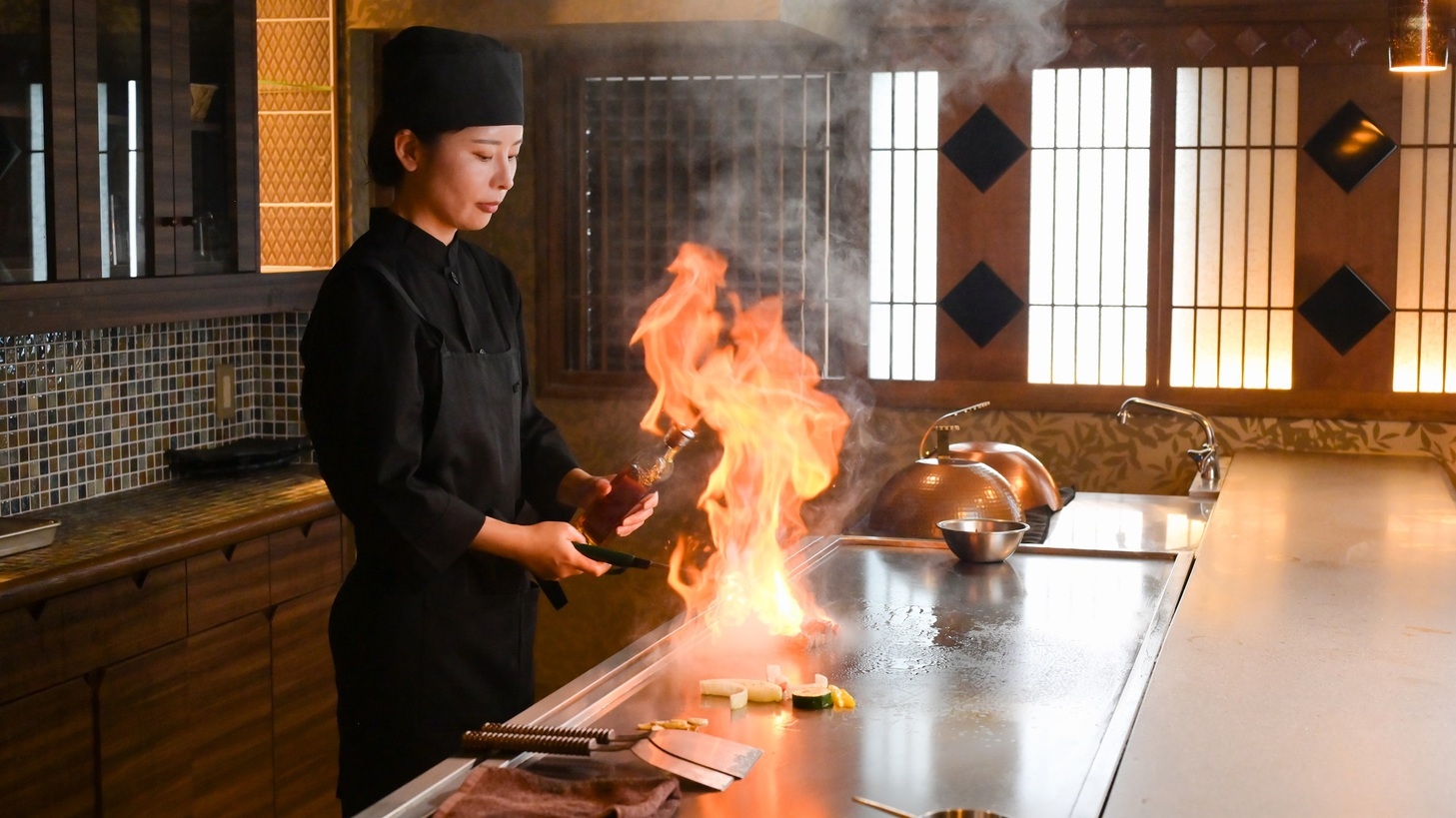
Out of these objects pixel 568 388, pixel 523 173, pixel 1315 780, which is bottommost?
pixel 1315 780

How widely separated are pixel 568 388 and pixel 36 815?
91.2 inches

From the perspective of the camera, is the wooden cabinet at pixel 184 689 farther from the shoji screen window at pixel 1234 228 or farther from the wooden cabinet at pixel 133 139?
the shoji screen window at pixel 1234 228

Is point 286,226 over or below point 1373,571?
over

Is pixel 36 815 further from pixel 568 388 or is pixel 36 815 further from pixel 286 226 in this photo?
pixel 568 388

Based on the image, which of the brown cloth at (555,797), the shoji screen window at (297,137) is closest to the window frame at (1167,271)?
the shoji screen window at (297,137)

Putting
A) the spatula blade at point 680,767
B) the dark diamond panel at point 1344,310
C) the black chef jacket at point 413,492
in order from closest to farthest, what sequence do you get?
the spatula blade at point 680,767
the black chef jacket at point 413,492
the dark diamond panel at point 1344,310

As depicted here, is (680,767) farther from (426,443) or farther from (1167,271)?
(1167,271)

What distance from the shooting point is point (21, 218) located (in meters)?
3.13

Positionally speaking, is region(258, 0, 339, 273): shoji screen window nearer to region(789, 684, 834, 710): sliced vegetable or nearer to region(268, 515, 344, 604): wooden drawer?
region(268, 515, 344, 604): wooden drawer

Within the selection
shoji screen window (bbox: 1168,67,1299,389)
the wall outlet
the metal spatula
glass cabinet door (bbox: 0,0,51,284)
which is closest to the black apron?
the metal spatula

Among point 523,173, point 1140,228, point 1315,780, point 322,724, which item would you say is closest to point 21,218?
point 322,724

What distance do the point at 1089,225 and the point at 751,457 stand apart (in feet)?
6.40

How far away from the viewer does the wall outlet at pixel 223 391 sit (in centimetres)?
438

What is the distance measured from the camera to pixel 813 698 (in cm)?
197
